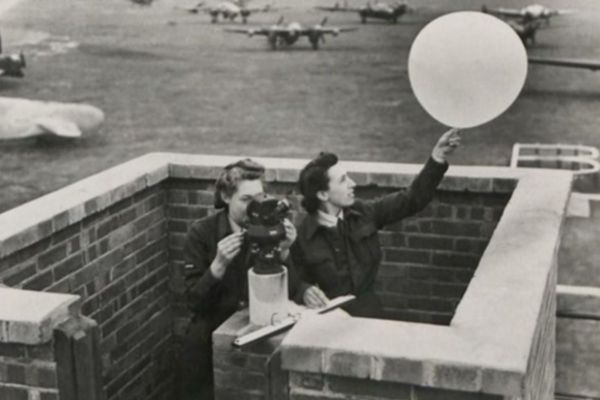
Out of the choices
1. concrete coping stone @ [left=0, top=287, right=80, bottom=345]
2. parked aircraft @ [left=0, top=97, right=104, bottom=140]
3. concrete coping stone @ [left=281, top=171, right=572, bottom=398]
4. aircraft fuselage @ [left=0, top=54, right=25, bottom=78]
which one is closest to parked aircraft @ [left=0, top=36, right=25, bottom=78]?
aircraft fuselage @ [left=0, top=54, right=25, bottom=78]

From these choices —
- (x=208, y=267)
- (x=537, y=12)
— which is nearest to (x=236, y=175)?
(x=208, y=267)

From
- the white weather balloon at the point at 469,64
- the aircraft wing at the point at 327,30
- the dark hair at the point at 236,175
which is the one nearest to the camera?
the white weather balloon at the point at 469,64

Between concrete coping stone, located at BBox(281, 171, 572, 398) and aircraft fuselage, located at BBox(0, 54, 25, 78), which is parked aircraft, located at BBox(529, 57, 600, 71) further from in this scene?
concrete coping stone, located at BBox(281, 171, 572, 398)

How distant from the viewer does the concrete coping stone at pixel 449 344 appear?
2391 mm

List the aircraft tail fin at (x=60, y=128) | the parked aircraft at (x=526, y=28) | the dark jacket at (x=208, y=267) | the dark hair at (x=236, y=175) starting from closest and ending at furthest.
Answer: the dark hair at (x=236, y=175) → the dark jacket at (x=208, y=267) → the parked aircraft at (x=526, y=28) → the aircraft tail fin at (x=60, y=128)

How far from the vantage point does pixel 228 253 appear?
3.61 metres

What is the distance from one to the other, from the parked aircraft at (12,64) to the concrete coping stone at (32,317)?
24.8 feet

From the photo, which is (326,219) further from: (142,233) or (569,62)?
(569,62)

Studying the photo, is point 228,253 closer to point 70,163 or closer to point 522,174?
point 522,174

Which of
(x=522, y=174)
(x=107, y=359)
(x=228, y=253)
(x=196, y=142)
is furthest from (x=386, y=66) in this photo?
(x=228, y=253)

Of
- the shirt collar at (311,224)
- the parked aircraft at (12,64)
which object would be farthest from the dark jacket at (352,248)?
the parked aircraft at (12,64)

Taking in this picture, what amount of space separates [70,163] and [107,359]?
20.3 ft

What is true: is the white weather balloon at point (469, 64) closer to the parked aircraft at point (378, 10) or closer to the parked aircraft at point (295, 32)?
the parked aircraft at point (378, 10)

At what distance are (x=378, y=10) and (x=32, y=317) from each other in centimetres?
713
